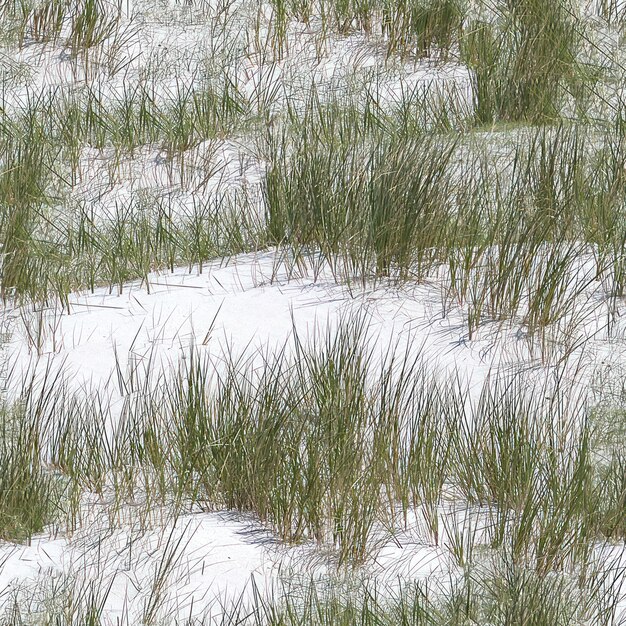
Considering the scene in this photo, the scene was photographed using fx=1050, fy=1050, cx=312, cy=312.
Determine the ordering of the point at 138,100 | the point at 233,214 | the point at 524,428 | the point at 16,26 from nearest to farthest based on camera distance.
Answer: the point at 524,428 → the point at 233,214 → the point at 138,100 → the point at 16,26

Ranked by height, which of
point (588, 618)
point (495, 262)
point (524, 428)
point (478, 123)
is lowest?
point (588, 618)

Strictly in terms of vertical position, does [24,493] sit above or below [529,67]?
below

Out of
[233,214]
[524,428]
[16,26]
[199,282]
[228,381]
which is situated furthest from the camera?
[16,26]

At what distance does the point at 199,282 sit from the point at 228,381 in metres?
1.12

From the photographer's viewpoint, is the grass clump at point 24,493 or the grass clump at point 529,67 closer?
the grass clump at point 24,493

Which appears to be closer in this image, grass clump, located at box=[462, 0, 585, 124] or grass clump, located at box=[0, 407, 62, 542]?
grass clump, located at box=[0, 407, 62, 542]

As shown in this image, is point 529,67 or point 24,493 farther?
point 529,67

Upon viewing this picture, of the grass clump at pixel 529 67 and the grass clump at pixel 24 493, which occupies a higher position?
the grass clump at pixel 529 67

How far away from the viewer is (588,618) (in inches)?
105

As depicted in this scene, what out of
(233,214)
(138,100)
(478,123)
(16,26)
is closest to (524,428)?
(233,214)

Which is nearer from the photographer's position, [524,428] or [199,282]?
[524,428]

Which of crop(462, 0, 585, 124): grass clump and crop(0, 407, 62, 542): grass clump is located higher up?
crop(462, 0, 585, 124): grass clump

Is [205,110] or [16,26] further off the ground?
[16,26]

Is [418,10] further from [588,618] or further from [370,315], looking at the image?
[588,618]
